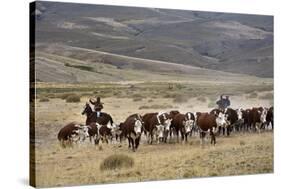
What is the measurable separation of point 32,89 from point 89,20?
1527 mm

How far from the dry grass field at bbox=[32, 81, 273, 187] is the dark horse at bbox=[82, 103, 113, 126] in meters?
0.09

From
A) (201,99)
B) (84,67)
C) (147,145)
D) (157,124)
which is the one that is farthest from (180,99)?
(84,67)

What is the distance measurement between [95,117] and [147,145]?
103cm

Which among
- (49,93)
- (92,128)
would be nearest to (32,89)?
(49,93)

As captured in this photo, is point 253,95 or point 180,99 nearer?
point 180,99

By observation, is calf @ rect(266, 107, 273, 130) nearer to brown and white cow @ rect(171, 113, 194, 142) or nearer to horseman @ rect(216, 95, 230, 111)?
horseman @ rect(216, 95, 230, 111)

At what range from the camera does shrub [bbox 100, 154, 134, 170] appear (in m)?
12.0

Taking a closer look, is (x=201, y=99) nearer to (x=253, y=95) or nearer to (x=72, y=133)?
(x=253, y=95)

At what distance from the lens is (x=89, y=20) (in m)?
12.2

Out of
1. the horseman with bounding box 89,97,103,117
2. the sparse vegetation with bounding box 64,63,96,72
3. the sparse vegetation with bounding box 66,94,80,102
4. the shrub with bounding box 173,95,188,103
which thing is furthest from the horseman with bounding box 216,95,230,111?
the sparse vegetation with bounding box 66,94,80,102

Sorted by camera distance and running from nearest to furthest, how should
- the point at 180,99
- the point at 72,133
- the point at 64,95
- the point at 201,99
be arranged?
the point at 64,95, the point at 72,133, the point at 180,99, the point at 201,99

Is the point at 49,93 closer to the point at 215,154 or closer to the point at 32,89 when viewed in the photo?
the point at 32,89

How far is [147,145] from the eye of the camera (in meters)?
12.4

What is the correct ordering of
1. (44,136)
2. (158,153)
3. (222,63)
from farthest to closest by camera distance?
1. (222,63)
2. (158,153)
3. (44,136)
